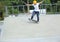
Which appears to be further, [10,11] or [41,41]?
[10,11]

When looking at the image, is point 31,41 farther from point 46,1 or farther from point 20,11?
point 46,1

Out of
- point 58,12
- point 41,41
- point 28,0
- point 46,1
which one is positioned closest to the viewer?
point 41,41

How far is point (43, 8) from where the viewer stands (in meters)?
25.5

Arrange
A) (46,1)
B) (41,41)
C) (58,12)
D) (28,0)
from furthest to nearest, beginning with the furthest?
(28,0) < (46,1) < (58,12) < (41,41)

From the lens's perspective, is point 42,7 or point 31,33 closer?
point 31,33

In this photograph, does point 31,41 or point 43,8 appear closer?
point 31,41

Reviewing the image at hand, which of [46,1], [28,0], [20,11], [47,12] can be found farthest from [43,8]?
[28,0]

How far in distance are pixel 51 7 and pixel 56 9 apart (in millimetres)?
762

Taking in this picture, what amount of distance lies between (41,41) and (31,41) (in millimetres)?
458

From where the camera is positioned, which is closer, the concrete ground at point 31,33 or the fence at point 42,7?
the concrete ground at point 31,33

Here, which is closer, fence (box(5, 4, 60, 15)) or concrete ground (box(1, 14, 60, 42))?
concrete ground (box(1, 14, 60, 42))

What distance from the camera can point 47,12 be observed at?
25.8m

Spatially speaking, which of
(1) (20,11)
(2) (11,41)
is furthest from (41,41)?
(1) (20,11)

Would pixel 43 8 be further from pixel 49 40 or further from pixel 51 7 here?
pixel 49 40
